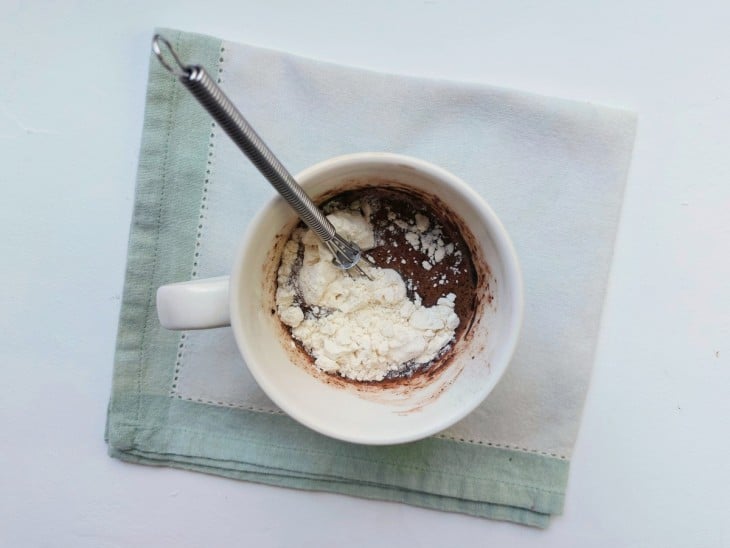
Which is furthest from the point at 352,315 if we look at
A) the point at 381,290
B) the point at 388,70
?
the point at 388,70

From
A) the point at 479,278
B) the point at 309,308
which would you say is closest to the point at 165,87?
the point at 309,308

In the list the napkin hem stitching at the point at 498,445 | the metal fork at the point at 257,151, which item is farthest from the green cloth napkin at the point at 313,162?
the metal fork at the point at 257,151

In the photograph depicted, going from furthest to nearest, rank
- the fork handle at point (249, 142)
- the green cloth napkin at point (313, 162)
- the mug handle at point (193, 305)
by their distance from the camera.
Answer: the green cloth napkin at point (313, 162) < the mug handle at point (193, 305) < the fork handle at point (249, 142)

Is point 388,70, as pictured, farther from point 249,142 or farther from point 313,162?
point 249,142

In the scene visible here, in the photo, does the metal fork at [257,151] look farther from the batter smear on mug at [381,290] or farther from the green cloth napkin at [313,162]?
the green cloth napkin at [313,162]

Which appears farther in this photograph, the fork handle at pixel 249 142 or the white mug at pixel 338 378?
the white mug at pixel 338 378

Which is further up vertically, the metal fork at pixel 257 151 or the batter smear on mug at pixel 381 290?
the metal fork at pixel 257 151
